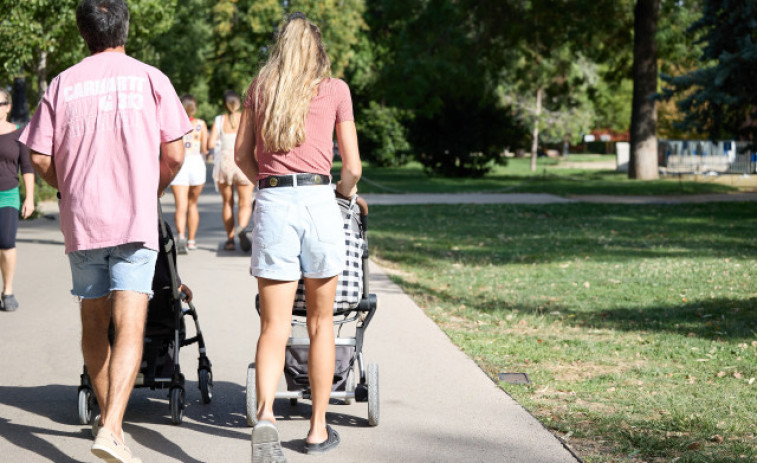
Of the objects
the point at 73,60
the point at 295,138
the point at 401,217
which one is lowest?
the point at 401,217

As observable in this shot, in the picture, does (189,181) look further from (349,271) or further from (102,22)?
(102,22)

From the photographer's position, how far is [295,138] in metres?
4.51

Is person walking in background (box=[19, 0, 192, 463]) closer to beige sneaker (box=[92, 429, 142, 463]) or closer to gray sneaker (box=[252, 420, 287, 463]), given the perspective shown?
beige sneaker (box=[92, 429, 142, 463])

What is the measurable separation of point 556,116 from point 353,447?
53.4 metres

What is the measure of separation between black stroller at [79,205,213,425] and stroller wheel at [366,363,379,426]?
1003 mm

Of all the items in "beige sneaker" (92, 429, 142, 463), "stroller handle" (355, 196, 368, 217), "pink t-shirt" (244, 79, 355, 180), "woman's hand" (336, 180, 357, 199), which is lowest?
"beige sneaker" (92, 429, 142, 463)

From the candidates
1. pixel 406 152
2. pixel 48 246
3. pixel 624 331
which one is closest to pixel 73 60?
pixel 406 152

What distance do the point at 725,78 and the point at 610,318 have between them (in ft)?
43.5

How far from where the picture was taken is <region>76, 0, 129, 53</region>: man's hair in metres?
4.42

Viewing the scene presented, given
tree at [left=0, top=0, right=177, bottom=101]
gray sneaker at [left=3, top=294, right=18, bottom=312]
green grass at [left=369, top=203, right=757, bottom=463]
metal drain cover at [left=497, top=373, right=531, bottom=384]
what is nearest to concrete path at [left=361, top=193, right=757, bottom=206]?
green grass at [left=369, top=203, right=757, bottom=463]

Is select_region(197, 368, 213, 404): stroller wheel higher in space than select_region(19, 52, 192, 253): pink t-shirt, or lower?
lower

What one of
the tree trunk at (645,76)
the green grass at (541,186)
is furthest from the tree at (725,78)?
the tree trunk at (645,76)

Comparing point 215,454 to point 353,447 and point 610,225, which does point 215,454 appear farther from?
point 610,225

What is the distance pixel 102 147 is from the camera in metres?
4.39
